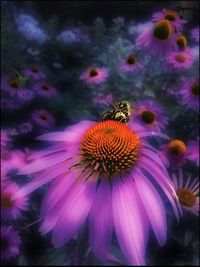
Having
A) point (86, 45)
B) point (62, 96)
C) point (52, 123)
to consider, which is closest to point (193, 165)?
point (52, 123)

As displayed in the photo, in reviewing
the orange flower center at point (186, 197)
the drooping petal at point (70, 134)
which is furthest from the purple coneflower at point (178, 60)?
the drooping petal at point (70, 134)

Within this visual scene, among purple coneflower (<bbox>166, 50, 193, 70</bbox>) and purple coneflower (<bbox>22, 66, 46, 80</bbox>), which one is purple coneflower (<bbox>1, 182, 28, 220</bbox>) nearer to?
purple coneflower (<bbox>166, 50, 193, 70</bbox>)

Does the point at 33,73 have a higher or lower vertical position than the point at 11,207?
higher

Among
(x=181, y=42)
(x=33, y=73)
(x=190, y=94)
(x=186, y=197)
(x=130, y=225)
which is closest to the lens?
(x=130, y=225)

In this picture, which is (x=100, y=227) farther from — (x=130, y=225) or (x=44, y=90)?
(x=44, y=90)

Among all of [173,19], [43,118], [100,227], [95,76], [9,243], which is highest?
[173,19]

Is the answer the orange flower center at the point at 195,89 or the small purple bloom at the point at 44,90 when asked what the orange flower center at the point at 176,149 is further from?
the small purple bloom at the point at 44,90

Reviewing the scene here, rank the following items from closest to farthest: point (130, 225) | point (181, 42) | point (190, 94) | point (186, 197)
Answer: point (130, 225)
point (186, 197)
point (190, 94)
point (181, 42)

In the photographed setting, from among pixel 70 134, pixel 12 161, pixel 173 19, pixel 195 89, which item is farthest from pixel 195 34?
pixel 70 134

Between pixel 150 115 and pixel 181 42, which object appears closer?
pixel 150 115
